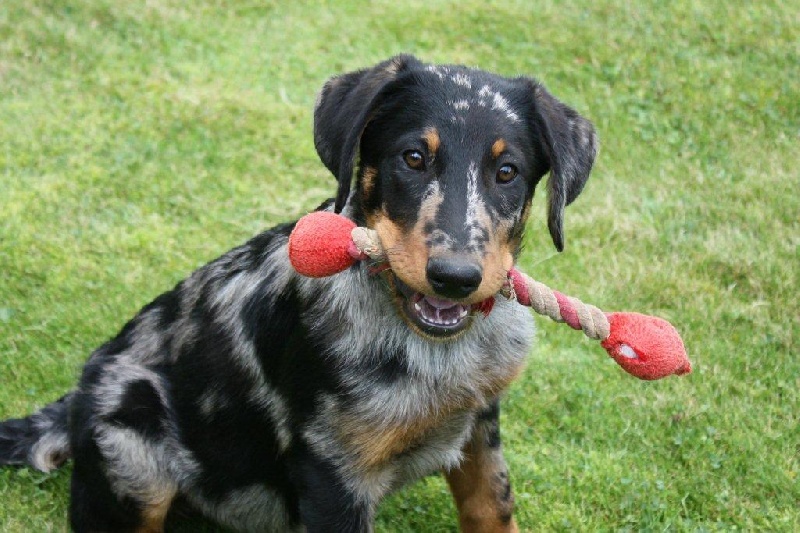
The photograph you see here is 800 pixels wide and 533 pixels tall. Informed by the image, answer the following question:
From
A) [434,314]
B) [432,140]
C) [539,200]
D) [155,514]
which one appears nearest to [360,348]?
[434,314]

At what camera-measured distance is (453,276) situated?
12.9 feet

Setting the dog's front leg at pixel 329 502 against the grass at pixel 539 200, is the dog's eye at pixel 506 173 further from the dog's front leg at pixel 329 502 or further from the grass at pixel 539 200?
the grass at pixel 539 200

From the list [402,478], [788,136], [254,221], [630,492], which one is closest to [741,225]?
[788,136]

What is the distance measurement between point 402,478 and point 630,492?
154cm

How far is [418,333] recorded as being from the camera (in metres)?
4.39

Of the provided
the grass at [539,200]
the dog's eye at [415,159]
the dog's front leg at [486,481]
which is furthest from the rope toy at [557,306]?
the grass at [539,200]

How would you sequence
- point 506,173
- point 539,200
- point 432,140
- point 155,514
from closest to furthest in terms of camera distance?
point 432,140 < point 506,173 < point 155,514 < point 539,200

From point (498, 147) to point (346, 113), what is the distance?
2.10ft

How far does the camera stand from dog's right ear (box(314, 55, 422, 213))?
430 cm

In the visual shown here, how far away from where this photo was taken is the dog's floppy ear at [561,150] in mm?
4488

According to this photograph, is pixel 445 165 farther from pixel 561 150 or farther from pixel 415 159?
pixel 561 150

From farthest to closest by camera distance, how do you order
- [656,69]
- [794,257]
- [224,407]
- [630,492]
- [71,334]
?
[656,69] < [794,257] < [71,334] < [630,492] < [224,407]

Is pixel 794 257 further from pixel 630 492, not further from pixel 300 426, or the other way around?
pixel 300 426

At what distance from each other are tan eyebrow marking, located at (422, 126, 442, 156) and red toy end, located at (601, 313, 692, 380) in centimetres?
103
